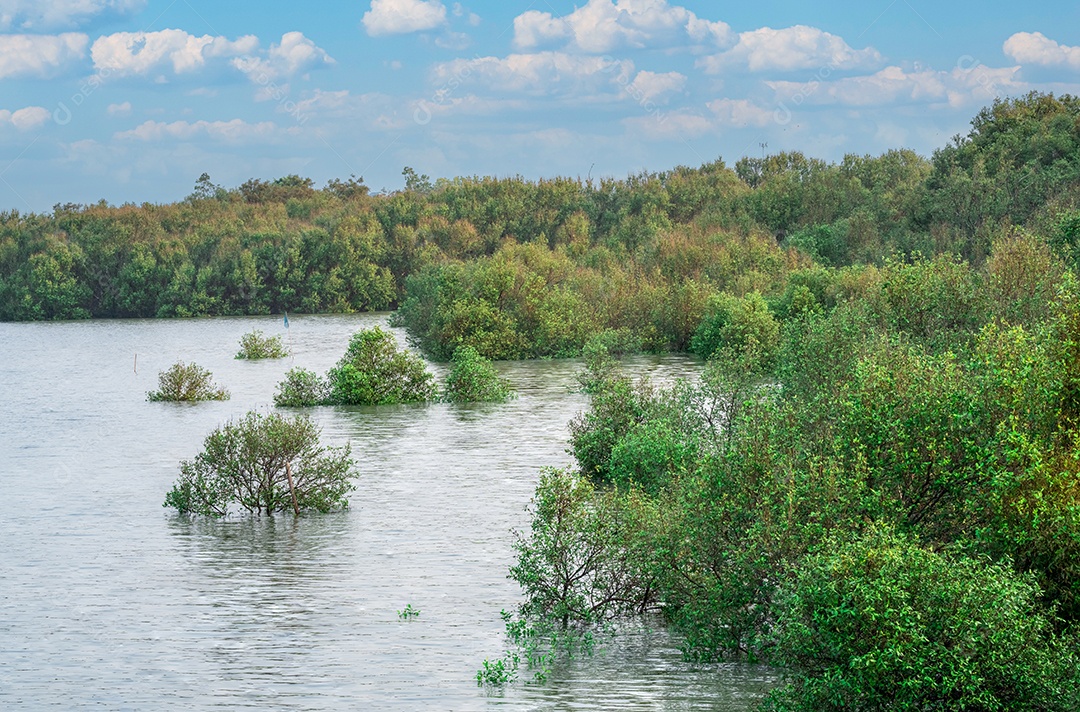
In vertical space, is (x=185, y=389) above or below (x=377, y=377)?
below

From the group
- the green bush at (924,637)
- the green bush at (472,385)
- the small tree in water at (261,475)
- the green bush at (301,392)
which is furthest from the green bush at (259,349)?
the green bush at (924,637)

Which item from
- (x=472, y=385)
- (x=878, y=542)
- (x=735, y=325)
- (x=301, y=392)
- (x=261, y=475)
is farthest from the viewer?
(x=735, y=325)

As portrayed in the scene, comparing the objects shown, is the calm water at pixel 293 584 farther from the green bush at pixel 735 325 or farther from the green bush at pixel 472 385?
the green bush at pixel 735 325

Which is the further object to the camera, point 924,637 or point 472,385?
point 472,385

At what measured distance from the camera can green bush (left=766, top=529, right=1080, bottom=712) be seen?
1284 centimetres

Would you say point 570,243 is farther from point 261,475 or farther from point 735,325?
point 261,475

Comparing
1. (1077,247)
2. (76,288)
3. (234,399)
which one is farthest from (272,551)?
(76,288)

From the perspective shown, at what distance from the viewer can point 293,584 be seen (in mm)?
23516

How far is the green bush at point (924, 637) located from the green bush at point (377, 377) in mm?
38179

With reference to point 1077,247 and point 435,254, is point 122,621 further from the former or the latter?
point 435,254

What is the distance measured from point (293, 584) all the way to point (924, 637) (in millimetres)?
14039

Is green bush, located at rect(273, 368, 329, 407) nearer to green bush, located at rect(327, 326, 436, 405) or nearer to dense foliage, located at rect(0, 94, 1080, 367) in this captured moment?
green bush, located at rect(327, 326, 436, 405)

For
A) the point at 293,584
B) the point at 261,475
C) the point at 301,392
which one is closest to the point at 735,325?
the point at 301,392

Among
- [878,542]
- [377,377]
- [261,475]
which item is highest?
[878,542]
